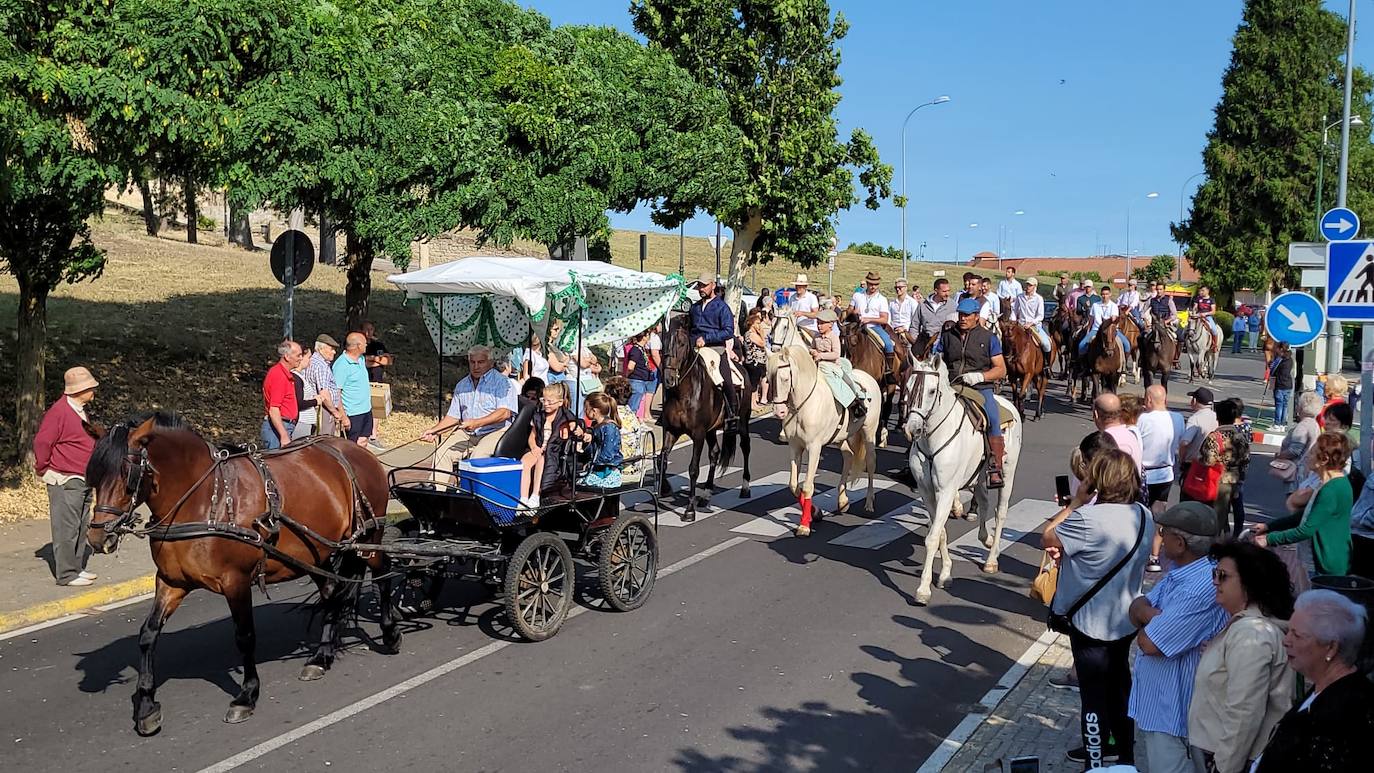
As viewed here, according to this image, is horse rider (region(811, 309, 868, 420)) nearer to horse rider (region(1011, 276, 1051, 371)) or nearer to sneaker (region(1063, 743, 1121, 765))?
sneaker (region(1063, 743, 1121, 765))

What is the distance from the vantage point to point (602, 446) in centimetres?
1025

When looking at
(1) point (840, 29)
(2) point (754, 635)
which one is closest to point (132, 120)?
(2) point (754, 635)

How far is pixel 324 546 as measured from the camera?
8.32 metres

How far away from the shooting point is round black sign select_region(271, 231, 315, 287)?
45.6 ft

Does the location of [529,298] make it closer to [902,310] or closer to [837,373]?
[837,373]

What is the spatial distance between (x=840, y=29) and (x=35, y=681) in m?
32.1

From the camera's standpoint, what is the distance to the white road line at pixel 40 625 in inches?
381

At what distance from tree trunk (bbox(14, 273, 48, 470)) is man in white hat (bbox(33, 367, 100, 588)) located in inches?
160

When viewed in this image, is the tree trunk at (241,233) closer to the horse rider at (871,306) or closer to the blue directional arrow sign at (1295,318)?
the horse rider at (871,306)

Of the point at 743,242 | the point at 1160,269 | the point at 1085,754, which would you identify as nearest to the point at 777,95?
the point at 743,242

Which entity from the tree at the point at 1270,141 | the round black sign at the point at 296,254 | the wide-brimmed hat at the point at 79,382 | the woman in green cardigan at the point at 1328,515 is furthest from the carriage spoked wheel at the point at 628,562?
the tree at the point at 1270,141

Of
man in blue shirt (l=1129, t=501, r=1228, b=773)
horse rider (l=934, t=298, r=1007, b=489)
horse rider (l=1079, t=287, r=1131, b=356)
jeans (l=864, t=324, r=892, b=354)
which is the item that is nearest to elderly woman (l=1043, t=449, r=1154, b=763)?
man in blue shirt (l=1129, t=501, r=1228, b=773)

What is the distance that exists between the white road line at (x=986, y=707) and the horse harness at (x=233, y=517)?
438 centimetres

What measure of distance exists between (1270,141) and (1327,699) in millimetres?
72860
